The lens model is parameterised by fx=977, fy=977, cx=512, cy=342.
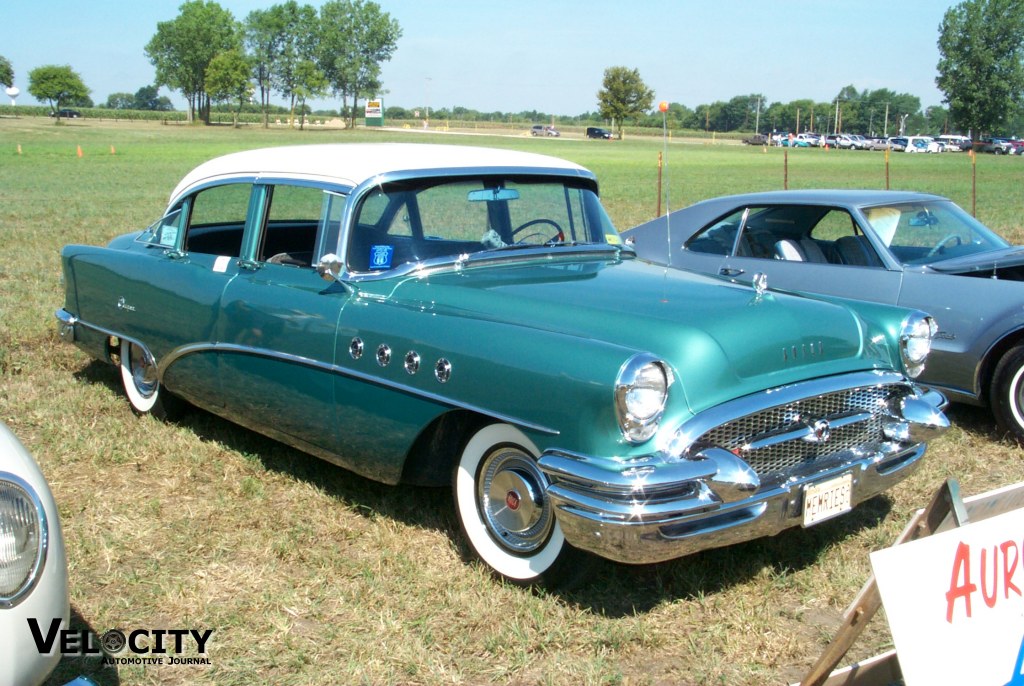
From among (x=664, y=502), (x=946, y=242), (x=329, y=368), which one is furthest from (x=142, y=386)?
(x=946, y=242)

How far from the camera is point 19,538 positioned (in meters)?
2.23

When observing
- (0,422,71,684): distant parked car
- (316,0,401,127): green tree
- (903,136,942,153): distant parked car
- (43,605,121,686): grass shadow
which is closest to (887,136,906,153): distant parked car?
(903,136,942,153): distant parked car

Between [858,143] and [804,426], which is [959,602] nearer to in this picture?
[804,426]

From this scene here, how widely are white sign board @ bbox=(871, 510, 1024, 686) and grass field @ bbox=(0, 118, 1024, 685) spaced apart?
2.59 feet

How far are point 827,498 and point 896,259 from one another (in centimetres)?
291

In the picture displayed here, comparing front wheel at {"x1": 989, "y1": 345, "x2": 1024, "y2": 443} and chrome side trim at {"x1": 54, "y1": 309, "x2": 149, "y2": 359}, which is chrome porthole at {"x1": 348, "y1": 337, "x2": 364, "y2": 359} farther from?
front wheel at {"x1": 989, "y1": 345, "x2": 1024, "y2": 443}

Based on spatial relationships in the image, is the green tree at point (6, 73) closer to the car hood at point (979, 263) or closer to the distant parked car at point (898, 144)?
the distant parked car at point (898, 144)

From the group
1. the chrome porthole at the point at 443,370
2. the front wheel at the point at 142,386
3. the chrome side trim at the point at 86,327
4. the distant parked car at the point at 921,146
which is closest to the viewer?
the chrome porthole at the point at 443,370

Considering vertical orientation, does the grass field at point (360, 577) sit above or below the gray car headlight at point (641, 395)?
below

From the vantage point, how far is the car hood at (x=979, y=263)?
5688 millimetres

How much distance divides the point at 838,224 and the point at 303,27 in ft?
324

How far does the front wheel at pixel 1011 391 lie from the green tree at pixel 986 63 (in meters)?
84.7

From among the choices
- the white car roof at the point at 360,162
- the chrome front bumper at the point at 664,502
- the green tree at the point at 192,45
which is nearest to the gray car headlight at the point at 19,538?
the chrome front bumper at the point at 664,502

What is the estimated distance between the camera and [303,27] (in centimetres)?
9706
